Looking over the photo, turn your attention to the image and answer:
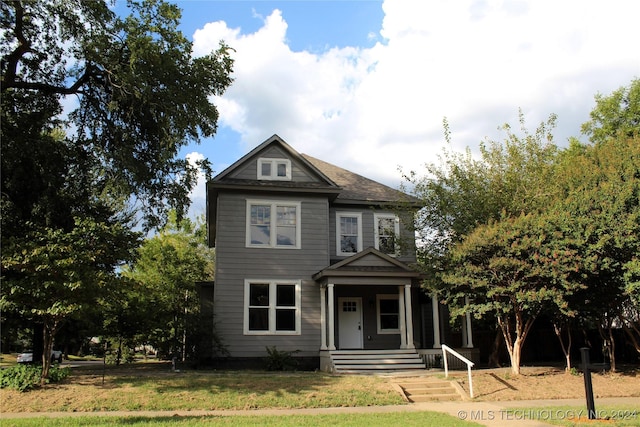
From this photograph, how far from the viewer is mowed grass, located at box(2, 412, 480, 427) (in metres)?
9.22

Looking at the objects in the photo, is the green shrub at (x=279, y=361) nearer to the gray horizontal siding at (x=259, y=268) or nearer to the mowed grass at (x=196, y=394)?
the gray horizontal siding at (x=259, y=268)

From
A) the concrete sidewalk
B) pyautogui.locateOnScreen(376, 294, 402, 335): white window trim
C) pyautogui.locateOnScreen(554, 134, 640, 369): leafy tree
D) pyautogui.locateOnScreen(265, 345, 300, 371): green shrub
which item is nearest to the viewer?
the concrete sidewalk

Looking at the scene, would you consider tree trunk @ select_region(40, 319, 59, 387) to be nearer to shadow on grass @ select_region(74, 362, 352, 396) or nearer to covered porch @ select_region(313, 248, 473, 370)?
shadow on grass @ select_region(74, 362, 352, 396)

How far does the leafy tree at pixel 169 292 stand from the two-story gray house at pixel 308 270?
1377mm

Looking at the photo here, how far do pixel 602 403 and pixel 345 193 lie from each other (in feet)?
40.5

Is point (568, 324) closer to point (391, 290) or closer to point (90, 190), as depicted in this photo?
point (391, 290)

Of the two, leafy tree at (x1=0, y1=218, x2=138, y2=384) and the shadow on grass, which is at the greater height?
leafy tree at (x1=0, y1=218, x2=138, y2=384)

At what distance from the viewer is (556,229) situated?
14469mm

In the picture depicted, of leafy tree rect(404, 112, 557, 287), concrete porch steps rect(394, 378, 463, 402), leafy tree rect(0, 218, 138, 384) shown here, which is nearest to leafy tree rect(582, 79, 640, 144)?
leafy tree rect(404, 112, 557, 287)

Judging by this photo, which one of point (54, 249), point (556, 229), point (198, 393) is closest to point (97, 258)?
point (54, 249)

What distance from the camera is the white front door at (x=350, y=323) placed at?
1973 cm

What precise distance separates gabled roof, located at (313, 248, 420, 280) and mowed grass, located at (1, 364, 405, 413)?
486 centimetres

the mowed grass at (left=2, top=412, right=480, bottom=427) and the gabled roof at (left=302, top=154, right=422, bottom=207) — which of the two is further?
the gabled roof at (left=302, top=154, right=422, bottom=207)

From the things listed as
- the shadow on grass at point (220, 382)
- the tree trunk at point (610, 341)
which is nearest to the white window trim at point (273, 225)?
the shadow on grass at point (220, 382)
